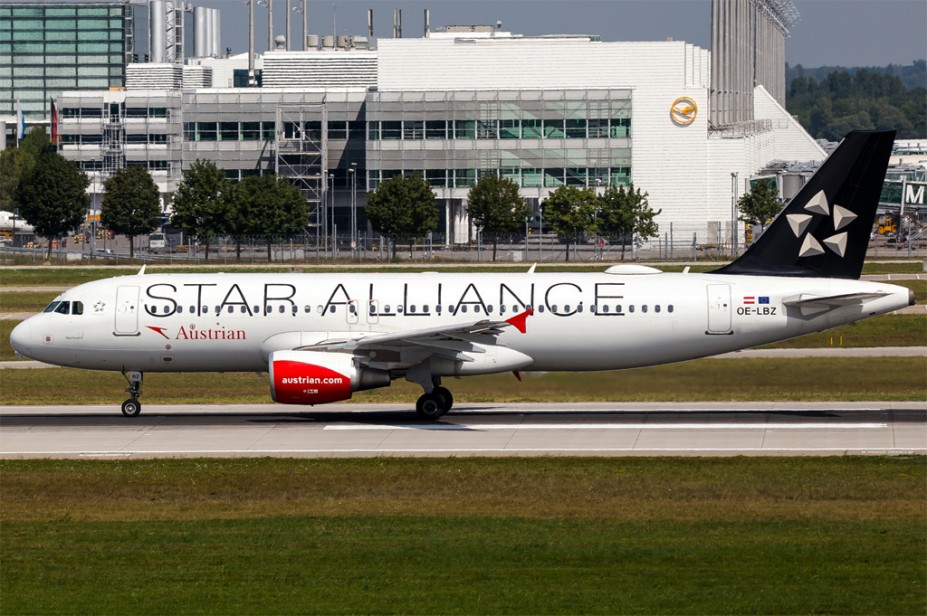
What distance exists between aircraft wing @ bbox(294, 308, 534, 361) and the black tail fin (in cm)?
825

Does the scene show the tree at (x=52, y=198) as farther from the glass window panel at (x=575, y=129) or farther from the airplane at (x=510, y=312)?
the airplane at (x=510, y=312)

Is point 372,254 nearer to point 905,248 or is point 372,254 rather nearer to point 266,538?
point 905,248

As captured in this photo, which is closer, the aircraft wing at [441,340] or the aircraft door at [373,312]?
the aircraft wing at [441,340]

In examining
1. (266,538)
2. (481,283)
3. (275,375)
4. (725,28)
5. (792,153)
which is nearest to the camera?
(266,538)

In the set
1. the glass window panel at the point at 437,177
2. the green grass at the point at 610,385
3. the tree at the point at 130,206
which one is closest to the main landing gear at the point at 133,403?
the green grass at the point at 610,385

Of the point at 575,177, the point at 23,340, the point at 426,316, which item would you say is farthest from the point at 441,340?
the point at 575,177

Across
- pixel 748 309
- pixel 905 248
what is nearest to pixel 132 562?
pixel 748 309

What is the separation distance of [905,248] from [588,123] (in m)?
32.8

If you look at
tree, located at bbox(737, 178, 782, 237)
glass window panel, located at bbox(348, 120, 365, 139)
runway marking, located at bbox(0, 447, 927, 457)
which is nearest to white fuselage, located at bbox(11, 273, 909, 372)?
runway marking, located at bbox(0, 447, 927, 457)

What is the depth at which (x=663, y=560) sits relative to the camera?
24.3 m

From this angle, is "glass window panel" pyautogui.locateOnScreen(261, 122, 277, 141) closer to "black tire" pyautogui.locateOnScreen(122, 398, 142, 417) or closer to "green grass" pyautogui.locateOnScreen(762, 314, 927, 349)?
"green grass" pyautogui.locateOnScreen(762, 314, 927, 349)

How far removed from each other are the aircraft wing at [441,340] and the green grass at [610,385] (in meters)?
1.46

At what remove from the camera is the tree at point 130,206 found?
432 ft

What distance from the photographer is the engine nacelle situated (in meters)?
39.6
